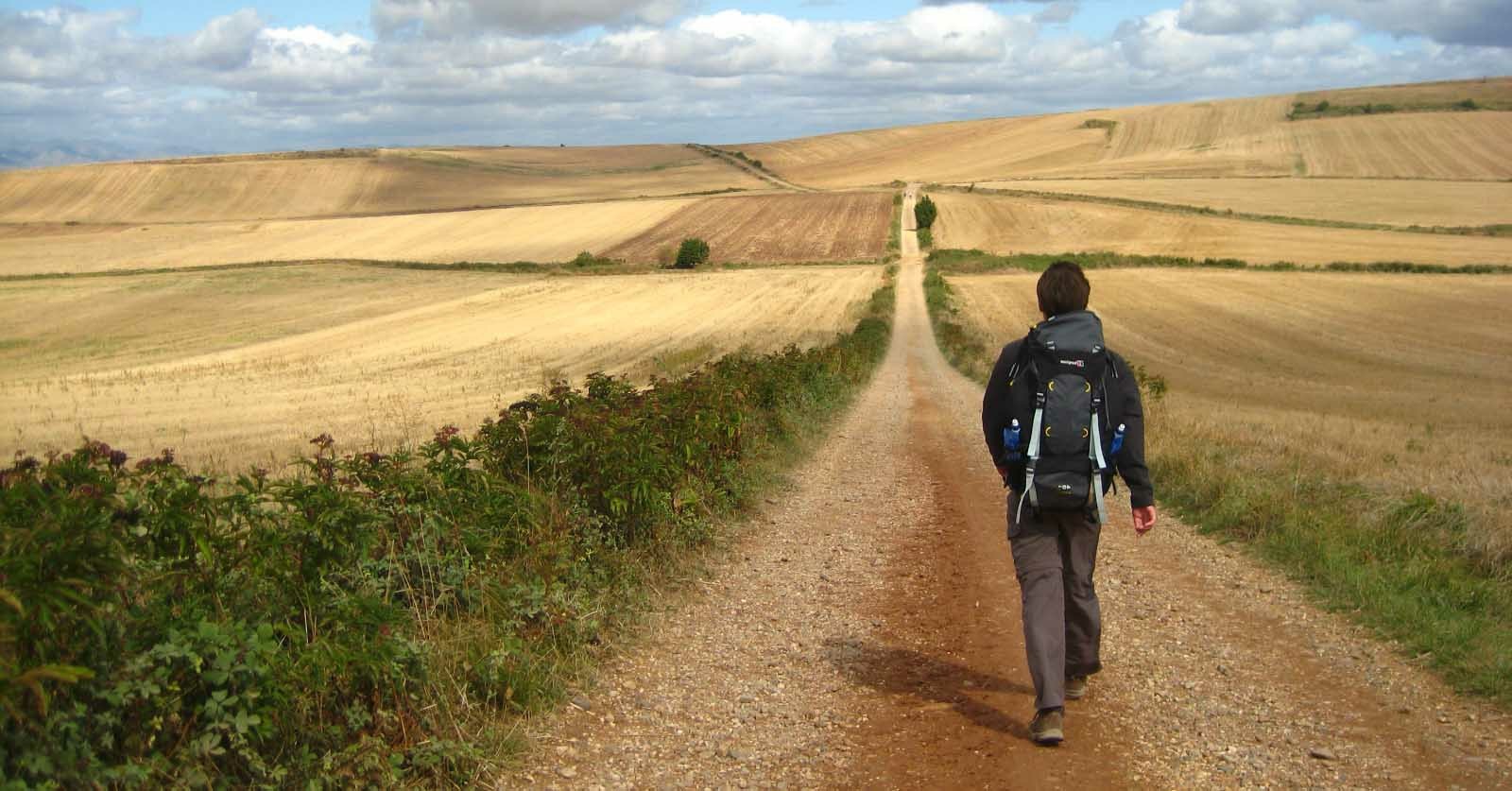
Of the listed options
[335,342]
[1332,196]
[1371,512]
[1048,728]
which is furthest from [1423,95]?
[1048,728]

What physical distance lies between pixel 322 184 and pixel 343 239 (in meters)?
36.4

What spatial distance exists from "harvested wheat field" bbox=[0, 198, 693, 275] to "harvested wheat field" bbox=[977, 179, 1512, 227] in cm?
3469

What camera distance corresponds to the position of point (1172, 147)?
11581 cm

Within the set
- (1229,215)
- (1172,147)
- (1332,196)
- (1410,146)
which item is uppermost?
(1172,147)

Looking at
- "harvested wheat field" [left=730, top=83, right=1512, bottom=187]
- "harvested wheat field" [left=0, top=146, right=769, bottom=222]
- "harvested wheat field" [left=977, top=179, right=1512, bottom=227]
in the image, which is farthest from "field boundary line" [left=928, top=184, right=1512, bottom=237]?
"harvested wheat field" [left=0, top=146, right=769, bottom=222]

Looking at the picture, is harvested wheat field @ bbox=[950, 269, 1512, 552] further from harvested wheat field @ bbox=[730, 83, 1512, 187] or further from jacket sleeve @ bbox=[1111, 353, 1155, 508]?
harvested wheat field @ bbox=[730, 83, 1512, 187]

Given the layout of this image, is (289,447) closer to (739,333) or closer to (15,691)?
(15,691)

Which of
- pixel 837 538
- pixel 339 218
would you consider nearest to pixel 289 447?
pixel 837 538

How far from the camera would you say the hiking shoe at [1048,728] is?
5363 mm

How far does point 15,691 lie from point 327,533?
1.80 meters

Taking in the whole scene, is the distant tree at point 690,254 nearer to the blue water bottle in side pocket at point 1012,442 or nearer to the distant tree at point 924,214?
the distant tree at point 924,214

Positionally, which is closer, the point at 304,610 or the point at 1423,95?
the point at 304,610

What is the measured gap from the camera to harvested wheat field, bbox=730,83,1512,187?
320 ft

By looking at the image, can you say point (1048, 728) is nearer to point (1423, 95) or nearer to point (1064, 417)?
point (1064, 417)
